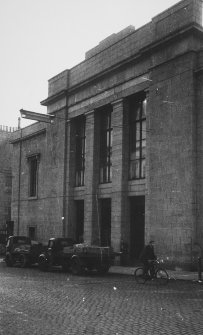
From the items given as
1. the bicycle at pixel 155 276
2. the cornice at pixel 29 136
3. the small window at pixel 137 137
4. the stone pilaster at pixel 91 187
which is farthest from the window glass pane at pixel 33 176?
the bicycle at pixel 155 276

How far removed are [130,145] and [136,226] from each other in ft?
15.3

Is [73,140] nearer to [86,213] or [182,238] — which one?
[86,213]

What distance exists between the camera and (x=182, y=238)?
860 inches

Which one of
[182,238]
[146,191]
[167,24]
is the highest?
[167,24]

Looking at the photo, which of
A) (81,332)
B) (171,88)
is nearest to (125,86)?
(171,88)

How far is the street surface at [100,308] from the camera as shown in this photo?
8.45 metres

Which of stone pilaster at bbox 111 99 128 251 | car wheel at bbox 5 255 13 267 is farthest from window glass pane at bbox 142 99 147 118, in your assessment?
car wheel at bbox 5 255 13 267

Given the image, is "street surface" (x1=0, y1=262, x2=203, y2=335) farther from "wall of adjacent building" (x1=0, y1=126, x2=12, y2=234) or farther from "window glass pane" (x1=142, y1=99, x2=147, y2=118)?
"wall of adjacent building" (x1=0, y1=126, x2=12, y2=234)

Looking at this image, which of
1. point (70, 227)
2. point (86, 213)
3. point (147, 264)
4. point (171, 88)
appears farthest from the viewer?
point (70, 227)

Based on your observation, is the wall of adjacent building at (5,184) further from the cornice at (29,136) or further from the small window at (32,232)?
the small window at (32,232)

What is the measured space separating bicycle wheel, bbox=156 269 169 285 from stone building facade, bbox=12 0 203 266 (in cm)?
492

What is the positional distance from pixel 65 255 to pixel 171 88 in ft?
31.5

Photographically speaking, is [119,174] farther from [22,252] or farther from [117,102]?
[22,252]

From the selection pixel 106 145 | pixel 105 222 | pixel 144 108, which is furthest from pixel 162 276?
pixel 106 145
